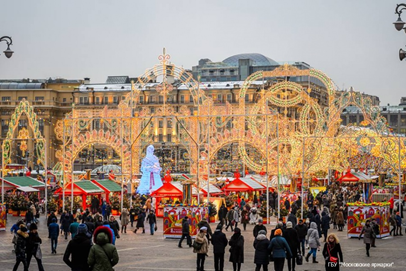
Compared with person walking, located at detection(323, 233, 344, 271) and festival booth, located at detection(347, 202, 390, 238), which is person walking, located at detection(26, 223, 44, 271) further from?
festival booth, located at detection(347, 202, 390, 238)

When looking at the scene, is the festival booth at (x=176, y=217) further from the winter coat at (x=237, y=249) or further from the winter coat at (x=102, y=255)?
the winter coat at (x=102, y=255)

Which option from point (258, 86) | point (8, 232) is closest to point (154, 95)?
point (258, 86)

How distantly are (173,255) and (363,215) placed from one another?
31.1 feet

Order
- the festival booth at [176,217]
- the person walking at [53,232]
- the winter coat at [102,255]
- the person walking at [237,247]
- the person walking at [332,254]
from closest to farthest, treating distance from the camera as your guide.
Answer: the winter coat at [102,255] → the person walking at [332,254] → the person walking at [237,247] → the person walking at [53,232] → the festival booth at [176,217]

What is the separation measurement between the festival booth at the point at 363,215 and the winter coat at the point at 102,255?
2047 cm

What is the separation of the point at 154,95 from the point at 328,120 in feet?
258

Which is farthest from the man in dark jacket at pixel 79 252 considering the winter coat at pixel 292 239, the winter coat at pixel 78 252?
the winter coat at pixel 292 239

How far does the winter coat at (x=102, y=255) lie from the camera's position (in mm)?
13192

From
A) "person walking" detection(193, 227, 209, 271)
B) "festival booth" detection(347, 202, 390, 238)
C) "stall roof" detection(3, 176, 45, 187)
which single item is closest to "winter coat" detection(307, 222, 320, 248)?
"person walking" detection(193, 227, 209, 271)

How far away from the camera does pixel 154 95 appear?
125 metres

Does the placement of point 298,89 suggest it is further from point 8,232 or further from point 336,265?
point 336,265

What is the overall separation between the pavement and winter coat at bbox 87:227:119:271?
911 centimetres

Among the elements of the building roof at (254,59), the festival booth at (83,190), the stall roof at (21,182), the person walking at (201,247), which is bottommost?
the person walking at (201,247)

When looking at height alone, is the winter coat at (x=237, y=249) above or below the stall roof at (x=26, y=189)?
below
